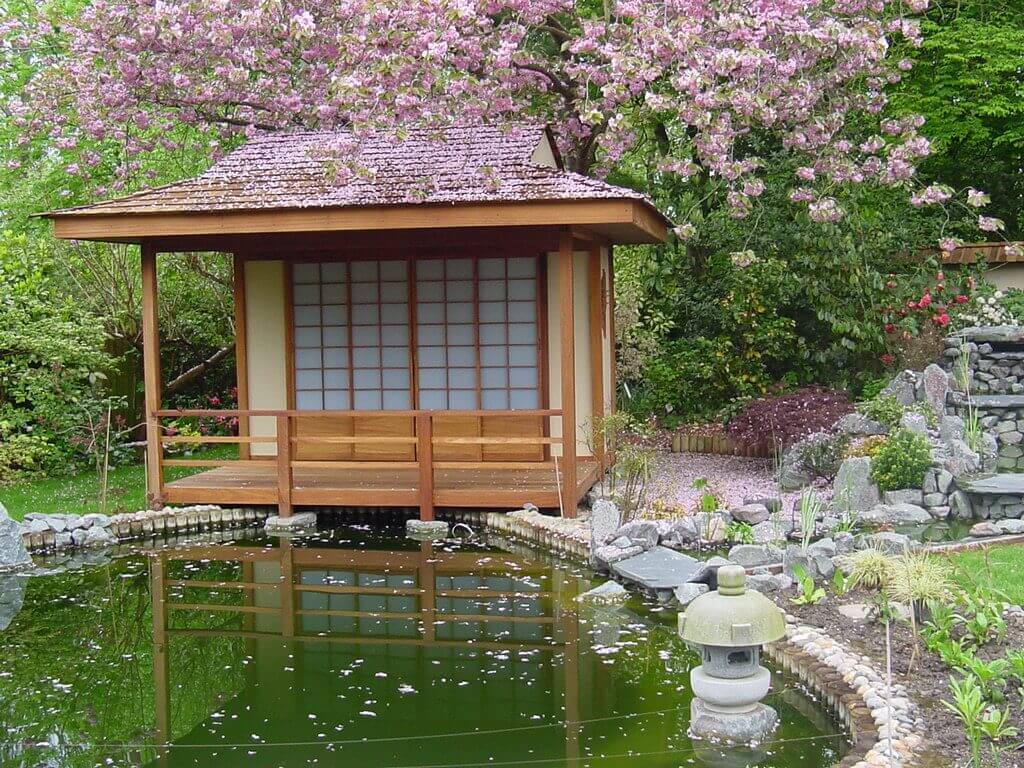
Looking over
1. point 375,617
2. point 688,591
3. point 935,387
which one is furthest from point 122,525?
point 935,387

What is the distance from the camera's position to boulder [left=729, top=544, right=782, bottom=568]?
7449mm

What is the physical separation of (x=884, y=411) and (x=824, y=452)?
25.6 inches

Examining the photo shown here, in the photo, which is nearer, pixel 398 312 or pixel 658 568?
pixel 658 568

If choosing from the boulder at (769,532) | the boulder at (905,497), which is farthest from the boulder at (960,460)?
the boulder at (769,532)

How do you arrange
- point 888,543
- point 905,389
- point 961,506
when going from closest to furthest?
point 888,543, point 961,506, point 905,389

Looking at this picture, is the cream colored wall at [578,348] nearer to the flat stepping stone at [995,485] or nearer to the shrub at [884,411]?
the shrub at [884,411]

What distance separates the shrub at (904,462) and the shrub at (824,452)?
0.95 meters

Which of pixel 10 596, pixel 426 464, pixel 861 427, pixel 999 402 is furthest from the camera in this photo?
pixel 999 402

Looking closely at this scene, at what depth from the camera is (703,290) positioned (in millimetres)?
14422

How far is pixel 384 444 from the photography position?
11336mm

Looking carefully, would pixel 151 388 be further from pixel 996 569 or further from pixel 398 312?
pixel 996 569

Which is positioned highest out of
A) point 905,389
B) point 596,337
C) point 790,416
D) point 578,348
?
point 596,337

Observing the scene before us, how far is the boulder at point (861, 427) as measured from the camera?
1039 cm

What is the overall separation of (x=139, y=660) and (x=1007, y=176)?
1542 cm
